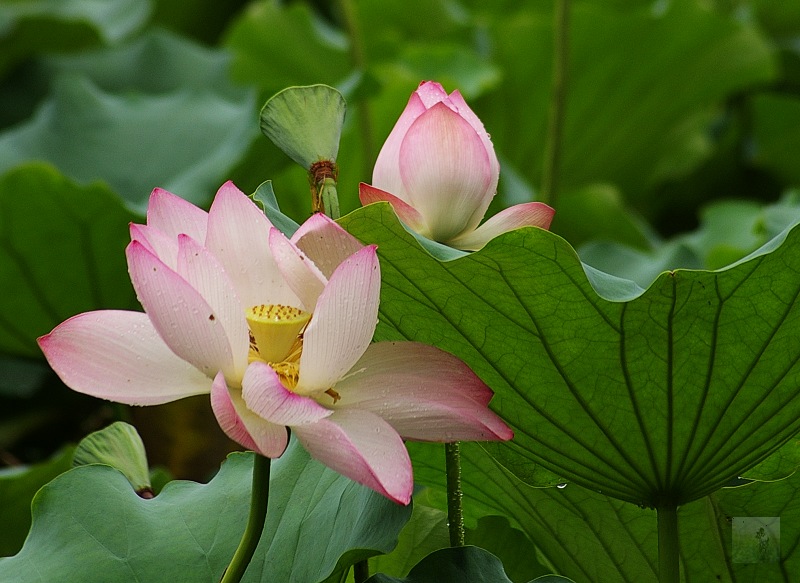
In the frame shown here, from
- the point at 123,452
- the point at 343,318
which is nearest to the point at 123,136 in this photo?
the point at 123,452

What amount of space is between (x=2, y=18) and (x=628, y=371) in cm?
156

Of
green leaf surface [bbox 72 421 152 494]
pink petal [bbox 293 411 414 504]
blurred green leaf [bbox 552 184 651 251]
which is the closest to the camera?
pink petal [bbox 293 411 414 504]

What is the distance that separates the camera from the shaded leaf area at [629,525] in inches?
24.1

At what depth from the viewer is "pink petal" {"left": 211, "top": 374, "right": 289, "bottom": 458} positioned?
1.29ft

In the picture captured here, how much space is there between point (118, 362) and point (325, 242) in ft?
0.31

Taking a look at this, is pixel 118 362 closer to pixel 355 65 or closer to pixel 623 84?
pixel 355 65

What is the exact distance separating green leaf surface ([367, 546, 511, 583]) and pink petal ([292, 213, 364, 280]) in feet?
0.54

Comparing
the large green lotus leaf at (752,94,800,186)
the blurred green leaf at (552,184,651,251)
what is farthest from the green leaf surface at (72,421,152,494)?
the large green lotus leaf at (752,94,800,186)

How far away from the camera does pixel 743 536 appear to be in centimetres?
61

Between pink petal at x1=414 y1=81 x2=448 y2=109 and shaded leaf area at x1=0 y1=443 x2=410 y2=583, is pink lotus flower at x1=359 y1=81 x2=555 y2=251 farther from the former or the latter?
shaded leaf area at x1=0 y1=443 x2=410 y2=583

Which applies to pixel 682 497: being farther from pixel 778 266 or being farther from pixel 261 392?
pixel 261 392

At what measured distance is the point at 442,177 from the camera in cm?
49

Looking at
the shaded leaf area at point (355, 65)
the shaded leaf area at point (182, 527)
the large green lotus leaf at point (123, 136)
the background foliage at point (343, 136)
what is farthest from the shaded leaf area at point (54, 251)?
the shaded leaf area at point (182, 527)

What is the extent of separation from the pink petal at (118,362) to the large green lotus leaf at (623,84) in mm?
1490
